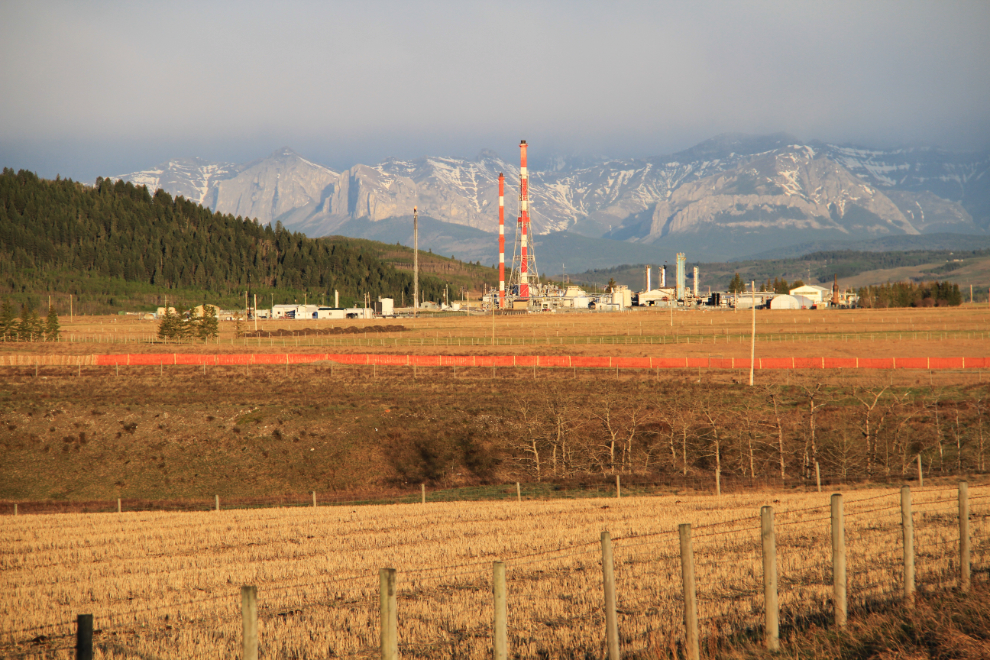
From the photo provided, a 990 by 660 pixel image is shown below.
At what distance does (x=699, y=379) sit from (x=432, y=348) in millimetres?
43912

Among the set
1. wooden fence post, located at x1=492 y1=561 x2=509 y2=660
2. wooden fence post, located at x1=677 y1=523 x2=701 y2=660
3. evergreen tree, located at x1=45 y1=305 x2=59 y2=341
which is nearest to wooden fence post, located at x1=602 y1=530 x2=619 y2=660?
wooden fence post, located at x1=677 y1=523 x2=701 y2=660

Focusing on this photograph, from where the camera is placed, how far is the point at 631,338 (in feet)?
352

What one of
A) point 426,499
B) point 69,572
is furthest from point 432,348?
point 69,572

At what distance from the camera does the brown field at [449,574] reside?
37.4ft

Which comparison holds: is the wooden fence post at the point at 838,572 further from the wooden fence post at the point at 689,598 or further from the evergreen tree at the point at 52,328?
the evergreen tree at the point at 52,328

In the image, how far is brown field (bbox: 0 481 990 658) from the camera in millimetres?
11398

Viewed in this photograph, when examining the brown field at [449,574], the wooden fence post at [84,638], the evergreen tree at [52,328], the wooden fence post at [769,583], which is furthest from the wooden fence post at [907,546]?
the evergreen tree at [52,328]

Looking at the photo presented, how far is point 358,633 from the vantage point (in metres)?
11.6

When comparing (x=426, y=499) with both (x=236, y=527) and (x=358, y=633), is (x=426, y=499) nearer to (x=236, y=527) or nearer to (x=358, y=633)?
(x=236, y=527)

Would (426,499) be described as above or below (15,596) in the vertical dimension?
below

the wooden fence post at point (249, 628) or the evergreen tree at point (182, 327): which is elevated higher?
the evergreen tree at point (182, 327)

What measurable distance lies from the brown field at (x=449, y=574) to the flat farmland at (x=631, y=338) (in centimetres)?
6324

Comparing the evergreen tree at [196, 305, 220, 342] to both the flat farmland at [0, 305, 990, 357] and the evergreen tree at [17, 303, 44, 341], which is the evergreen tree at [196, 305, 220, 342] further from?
the evergreen tree at [17, 303, 44, 341]

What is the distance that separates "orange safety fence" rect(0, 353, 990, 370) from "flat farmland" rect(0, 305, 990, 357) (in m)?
11.5
